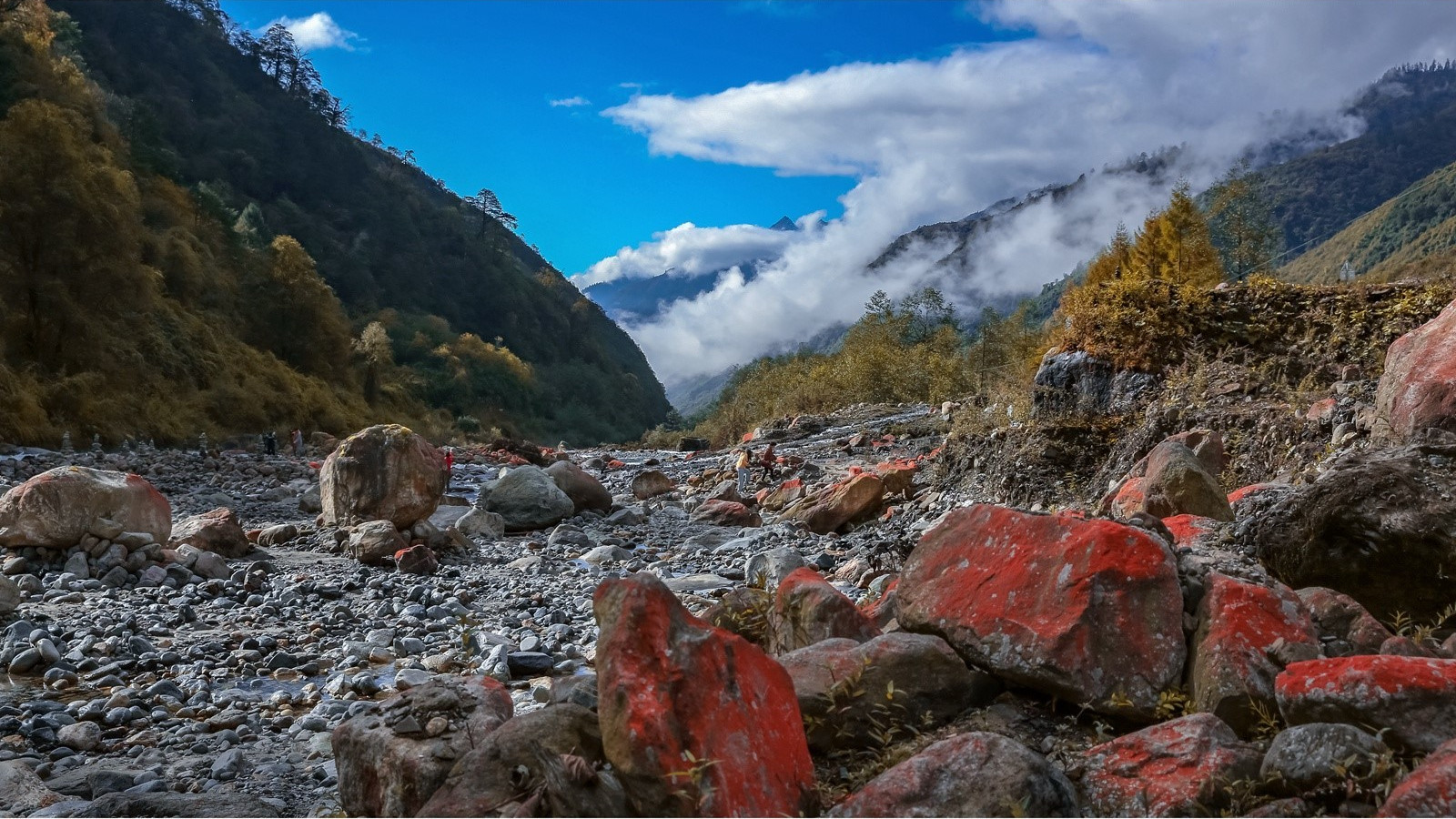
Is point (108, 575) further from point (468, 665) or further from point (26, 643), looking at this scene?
point (468, 665)

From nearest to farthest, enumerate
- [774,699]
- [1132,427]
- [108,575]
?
[774,699] → [108,575] → [1132,427]

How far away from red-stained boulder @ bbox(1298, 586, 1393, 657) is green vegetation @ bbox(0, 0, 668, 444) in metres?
21.5

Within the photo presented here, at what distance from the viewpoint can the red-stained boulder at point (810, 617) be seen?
11.9ft

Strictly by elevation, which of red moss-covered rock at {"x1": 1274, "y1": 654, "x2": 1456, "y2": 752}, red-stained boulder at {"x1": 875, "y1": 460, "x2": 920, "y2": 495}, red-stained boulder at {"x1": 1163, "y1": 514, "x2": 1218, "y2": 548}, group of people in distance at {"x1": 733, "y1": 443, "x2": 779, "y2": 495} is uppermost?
group of people in distance at {"x1": 733, "y1": 443, "x2": 779, "y2": 495}

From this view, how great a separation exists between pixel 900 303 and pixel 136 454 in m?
41.3

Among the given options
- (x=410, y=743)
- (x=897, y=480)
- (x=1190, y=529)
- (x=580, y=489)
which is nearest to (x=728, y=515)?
(x=897, y=480)

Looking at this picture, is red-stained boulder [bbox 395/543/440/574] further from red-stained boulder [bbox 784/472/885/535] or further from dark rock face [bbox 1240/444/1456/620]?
dark rock face [bbox 1240/444/1456/620]

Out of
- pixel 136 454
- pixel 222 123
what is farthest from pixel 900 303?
pixel 222 123

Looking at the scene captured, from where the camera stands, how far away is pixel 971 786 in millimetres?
2326

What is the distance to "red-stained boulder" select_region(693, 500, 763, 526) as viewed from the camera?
1089 cm

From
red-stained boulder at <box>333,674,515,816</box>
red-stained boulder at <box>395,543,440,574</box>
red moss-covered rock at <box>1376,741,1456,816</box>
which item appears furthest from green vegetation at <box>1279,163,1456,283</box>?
red-stained boulder at <box>333,674,515,816</box>

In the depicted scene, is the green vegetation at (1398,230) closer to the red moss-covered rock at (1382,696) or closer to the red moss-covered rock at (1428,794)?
the red moss-covered rock at (1382,696)

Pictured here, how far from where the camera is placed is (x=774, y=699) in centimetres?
263

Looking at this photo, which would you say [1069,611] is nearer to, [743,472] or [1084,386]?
[1084,386]
